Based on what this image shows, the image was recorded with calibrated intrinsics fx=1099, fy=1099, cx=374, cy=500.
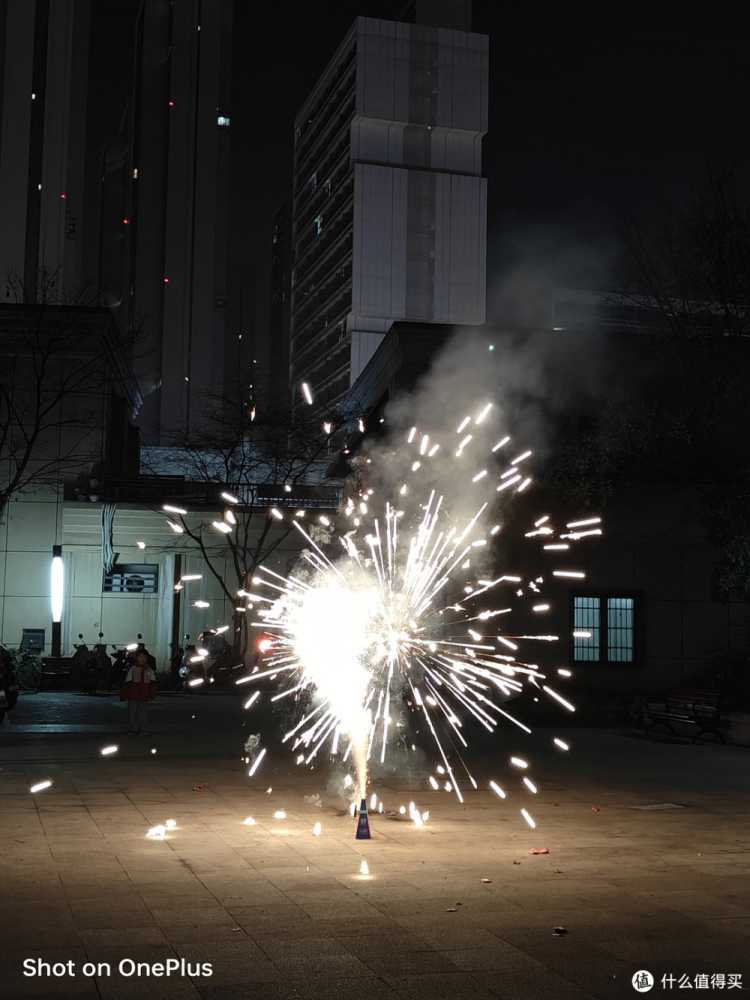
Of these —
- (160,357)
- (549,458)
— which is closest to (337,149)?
(160,357)

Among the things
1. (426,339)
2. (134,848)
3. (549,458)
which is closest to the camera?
(134,848)

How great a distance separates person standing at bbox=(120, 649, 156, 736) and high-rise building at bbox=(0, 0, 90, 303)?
33.5m

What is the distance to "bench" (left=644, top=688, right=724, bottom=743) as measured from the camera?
773 inches

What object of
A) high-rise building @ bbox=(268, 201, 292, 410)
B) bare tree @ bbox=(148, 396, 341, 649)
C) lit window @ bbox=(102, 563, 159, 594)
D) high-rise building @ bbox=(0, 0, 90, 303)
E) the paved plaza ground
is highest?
high-rise building @ bbox=(268, 201, 292, 410)

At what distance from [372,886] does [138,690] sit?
40.7 feet

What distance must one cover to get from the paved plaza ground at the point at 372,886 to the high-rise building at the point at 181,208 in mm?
66932

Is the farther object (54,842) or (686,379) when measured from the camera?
(686,379)

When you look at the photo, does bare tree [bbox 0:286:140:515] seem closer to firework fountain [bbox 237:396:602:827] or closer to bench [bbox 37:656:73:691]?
bench [bbox 37:656:73:691]

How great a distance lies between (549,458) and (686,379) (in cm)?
332

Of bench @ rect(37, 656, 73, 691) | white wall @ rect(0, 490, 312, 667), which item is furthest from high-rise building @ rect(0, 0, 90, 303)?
bench @ rect(37, 656, 73, 691)

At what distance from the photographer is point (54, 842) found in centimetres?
975

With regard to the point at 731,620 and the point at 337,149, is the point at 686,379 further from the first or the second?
the point at 337,149

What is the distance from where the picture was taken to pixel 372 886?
8.14m

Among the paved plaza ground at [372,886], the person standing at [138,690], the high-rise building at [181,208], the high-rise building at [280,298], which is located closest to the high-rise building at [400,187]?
the high-rise building at [280,298]
